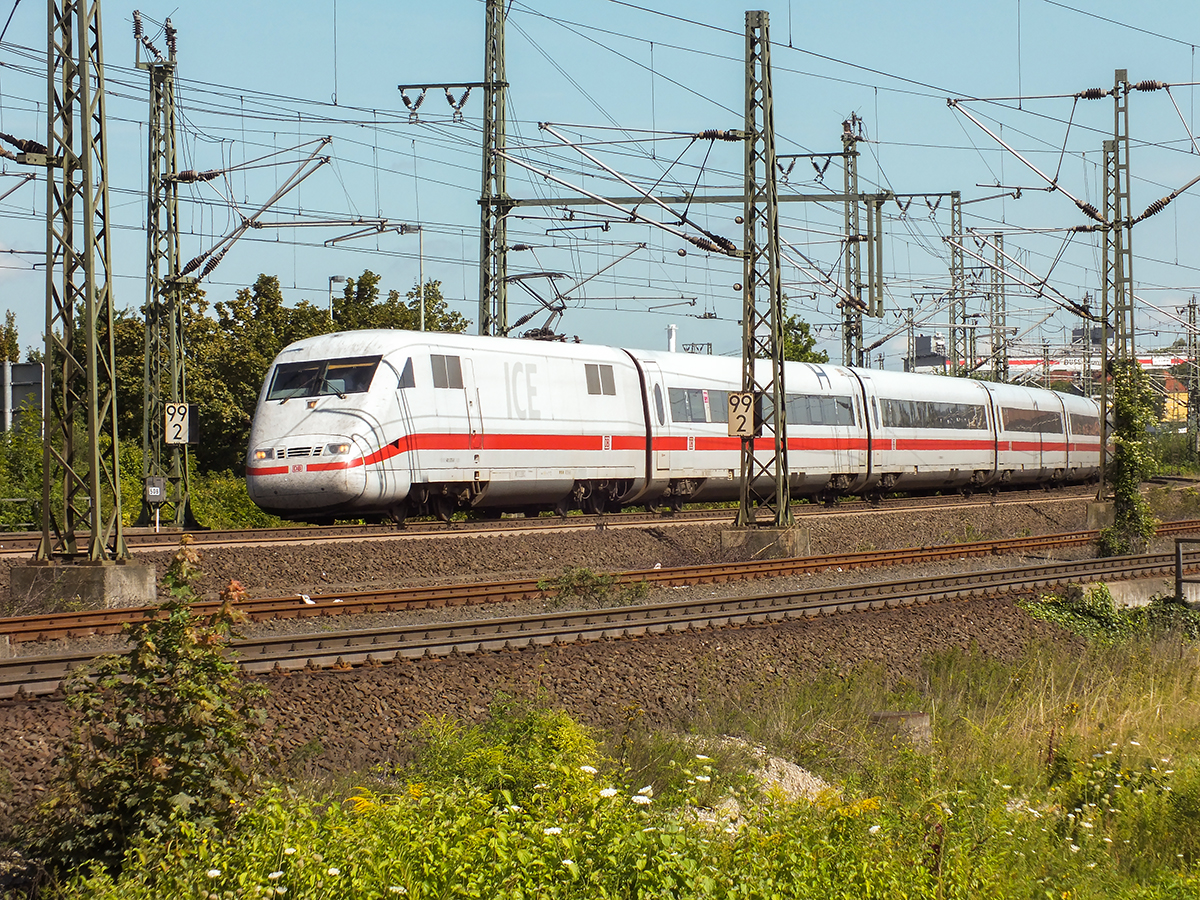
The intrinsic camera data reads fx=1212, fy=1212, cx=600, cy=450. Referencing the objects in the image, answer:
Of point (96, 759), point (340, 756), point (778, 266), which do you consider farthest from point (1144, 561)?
point (96, 759)

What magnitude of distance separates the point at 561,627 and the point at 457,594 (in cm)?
277

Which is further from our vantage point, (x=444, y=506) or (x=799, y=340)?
(x=799, y=340)

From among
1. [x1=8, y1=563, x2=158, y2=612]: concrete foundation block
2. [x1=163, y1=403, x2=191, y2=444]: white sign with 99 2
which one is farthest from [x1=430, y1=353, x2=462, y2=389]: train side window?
[x1=163, y1=403, x2=191, y2=444]: white sign with 99 2

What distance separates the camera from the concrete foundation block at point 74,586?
45.1ft

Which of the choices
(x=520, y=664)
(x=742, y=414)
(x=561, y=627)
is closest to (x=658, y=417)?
(x=742, y=414)

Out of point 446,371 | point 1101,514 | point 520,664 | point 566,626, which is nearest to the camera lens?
point 520,664

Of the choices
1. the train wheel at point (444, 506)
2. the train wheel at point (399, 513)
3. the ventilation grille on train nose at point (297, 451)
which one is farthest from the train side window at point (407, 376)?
the train wheel at point (444, 506)

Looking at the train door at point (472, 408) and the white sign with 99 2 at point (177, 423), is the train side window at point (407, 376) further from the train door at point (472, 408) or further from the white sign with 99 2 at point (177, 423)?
the white sign with 99 2 at point (177, 423)

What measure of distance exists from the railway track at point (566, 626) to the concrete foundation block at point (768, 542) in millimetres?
3018

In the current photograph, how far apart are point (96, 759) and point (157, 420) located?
67.9ft

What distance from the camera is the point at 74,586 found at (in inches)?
543

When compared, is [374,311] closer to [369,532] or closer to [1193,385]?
[369,532]

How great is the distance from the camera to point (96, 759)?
5988 millimetres

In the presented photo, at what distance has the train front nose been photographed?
18.0 m
